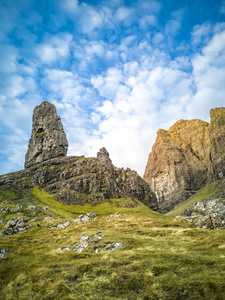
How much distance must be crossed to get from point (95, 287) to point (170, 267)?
8.31 meters

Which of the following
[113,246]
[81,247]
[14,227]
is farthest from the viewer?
[14,227]

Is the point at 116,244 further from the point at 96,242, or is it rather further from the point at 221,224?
the point at 221,224

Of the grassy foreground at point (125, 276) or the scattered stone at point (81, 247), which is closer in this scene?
the grassy foreground at point (125, 276)

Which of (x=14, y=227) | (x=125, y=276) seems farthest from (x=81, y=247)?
(x=14, y=227)

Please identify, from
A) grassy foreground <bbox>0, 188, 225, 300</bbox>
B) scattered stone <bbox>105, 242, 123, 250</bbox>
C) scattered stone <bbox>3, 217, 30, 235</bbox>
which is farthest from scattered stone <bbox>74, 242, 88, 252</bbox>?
scattered stone <bbox>3, 217, 30, 235</bbox>

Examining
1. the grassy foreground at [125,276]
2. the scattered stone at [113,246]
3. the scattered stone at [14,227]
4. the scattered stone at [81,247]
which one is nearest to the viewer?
the grassy foreground at [125,276]

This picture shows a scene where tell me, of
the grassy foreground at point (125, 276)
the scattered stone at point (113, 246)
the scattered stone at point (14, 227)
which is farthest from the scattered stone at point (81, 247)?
the scattered stone at point (14, 227)

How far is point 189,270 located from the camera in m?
18.0

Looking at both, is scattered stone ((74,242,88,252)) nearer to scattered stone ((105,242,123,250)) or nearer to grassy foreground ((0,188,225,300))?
scattered stone ((105,242,123,250))

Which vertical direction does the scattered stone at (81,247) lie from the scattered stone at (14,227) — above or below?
below

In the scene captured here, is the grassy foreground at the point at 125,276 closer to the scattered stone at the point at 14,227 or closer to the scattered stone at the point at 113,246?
the scattered stone at the point at 113,246

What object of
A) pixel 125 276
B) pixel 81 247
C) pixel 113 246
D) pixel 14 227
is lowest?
pixel 81 247

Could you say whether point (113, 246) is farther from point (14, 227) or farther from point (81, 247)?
point (14, 227)

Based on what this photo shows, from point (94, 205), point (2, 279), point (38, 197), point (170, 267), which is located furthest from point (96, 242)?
point (38, 197)
